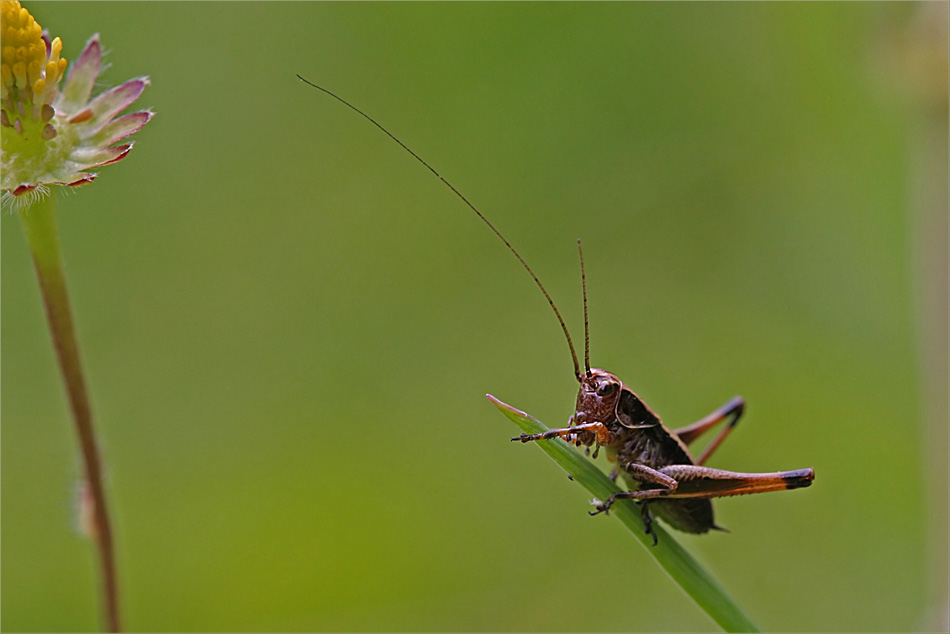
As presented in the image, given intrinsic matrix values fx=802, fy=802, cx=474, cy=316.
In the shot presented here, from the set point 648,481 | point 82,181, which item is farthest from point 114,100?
point 648,481

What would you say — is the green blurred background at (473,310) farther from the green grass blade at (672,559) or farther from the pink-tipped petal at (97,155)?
the pink-tipped petal at (97,155)

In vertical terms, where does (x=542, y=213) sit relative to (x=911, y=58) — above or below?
above

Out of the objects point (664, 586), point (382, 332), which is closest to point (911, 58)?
point (664, 586)

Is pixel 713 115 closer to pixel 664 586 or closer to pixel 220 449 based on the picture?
pixel 664 586

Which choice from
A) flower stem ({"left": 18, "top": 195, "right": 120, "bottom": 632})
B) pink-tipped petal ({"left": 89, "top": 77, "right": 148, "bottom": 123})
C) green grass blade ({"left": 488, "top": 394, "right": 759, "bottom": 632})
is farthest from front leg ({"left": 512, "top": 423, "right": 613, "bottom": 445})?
pink-tipped petal ({"left": 89, "top": 77, "right": 148, "bottom": 123})

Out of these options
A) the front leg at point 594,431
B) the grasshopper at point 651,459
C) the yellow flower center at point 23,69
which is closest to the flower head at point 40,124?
the yellow flower center at point 23,69

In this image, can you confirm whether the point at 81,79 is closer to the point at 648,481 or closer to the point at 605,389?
the point at 605,389
